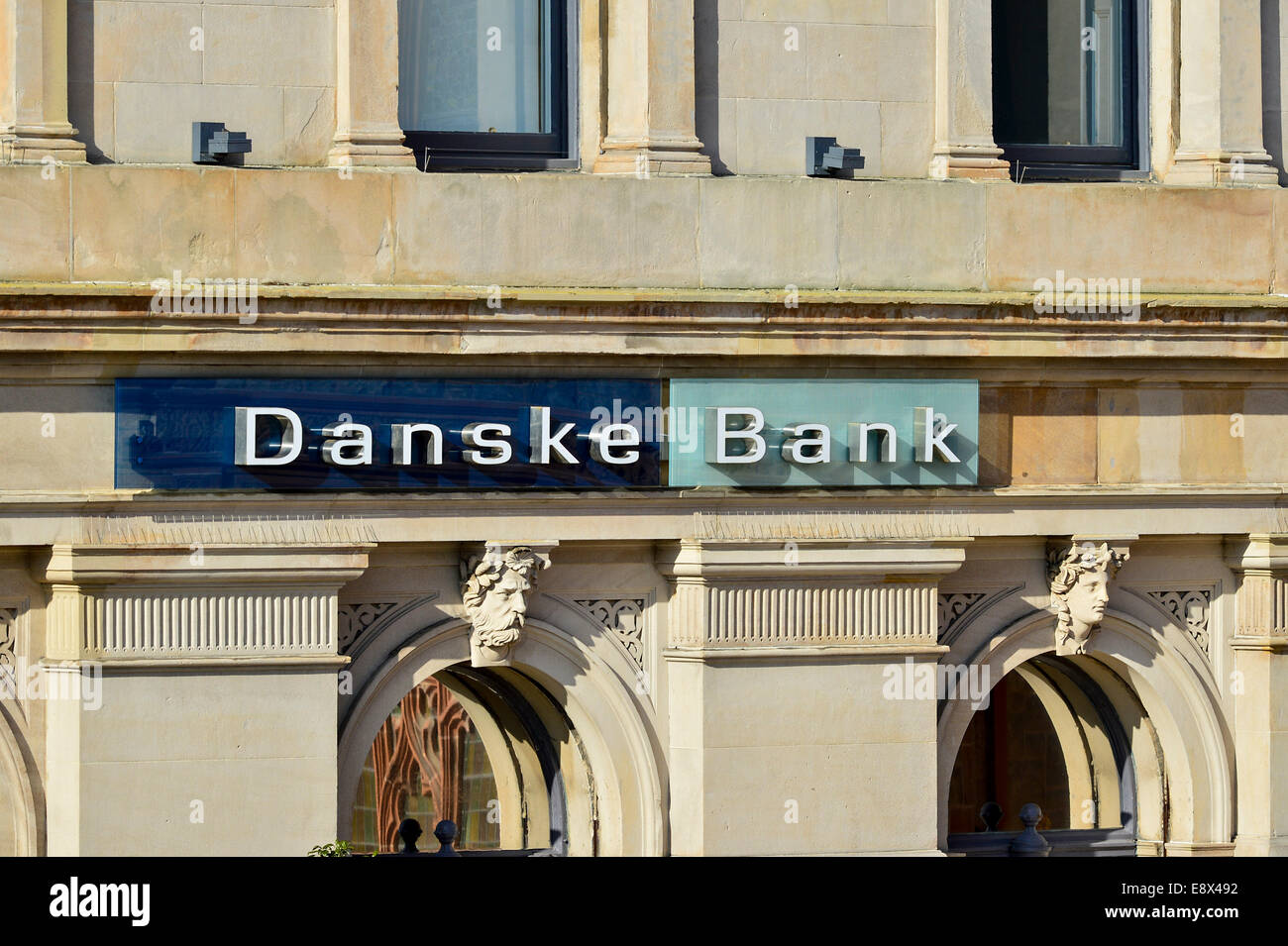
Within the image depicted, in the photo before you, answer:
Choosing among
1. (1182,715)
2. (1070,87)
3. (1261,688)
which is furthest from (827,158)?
(1261,688)

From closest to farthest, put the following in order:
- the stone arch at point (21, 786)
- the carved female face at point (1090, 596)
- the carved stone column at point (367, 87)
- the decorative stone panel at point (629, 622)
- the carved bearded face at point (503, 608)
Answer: the stone arch at point (21, 786) → the carved stone column at point (367, 87) → the carved bearded face at point (503, 608) → the decorative stone panel at point (629, 622) → the carved female face at point (1090, 596)

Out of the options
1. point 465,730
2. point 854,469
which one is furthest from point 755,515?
point 465,730

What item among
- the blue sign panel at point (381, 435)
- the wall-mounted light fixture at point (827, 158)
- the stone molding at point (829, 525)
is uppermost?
the wall-mounted light fixture at point (827, 158)

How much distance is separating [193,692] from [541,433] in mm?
2950

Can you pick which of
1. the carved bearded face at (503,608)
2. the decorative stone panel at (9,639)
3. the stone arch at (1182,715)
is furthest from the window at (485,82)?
the stone arch at (1182,715)

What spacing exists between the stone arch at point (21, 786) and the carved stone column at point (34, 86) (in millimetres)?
3697

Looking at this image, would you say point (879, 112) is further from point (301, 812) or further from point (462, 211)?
point (301, 812)

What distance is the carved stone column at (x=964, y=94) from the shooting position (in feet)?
68.4

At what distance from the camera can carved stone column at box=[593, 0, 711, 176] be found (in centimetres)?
2012

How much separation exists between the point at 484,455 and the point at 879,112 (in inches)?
158

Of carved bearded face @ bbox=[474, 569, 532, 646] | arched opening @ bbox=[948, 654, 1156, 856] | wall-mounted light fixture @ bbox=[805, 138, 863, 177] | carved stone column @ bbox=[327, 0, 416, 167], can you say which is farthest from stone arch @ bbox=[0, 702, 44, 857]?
arched opening @ bbox=[948, 654, 1156, 856]

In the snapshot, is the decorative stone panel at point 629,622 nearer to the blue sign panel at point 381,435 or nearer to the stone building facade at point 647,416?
the stone building facade at point 647,416

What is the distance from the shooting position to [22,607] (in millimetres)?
19016

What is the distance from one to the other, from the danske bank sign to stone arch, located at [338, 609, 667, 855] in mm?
1133
